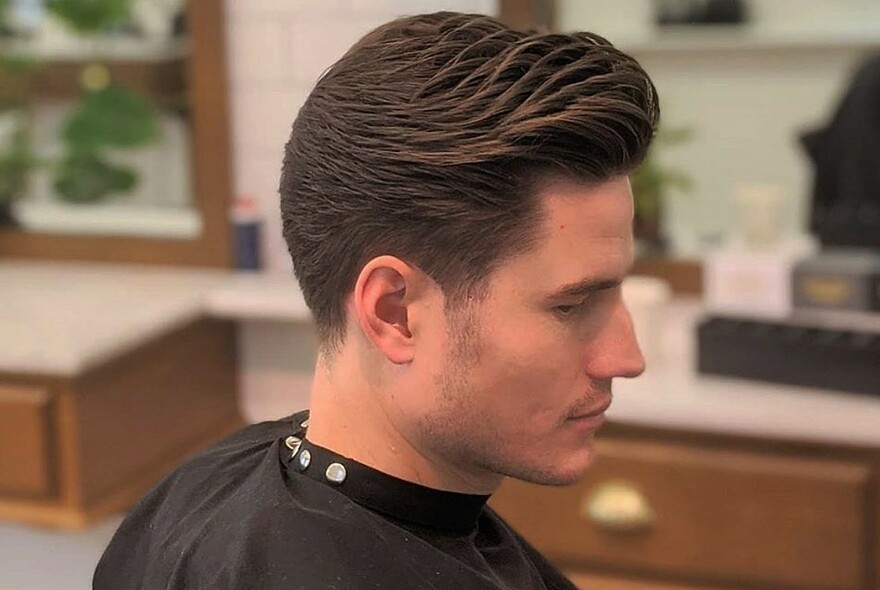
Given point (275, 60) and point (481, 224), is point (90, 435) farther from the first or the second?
point (481, 224)

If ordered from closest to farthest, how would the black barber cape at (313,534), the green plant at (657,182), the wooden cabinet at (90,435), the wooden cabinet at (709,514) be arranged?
1. the black barber cape at (313,534)
2. the wooden cabinet at (709,514)
3. the wooden cabinet at (90,435)
4. the green plant at (657,182)

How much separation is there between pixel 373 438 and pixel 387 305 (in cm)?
10

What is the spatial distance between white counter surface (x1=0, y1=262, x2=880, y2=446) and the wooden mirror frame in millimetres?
39

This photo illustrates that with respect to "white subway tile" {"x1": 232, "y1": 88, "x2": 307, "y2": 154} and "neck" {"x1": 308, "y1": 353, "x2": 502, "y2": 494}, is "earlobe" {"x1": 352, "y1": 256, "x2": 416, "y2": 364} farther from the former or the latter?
"white subway tile" {"x1": 232, "y1": 88, "x2": 307, "y2": 154}

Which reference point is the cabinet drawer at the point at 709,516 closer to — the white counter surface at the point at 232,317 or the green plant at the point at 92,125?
the white counter surface at the point at 232,317

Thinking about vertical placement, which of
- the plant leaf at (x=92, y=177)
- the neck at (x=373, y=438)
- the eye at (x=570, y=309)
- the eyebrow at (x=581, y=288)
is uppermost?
the eyebrow at (x=581, y=288)

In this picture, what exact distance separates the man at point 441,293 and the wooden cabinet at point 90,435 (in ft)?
3.47

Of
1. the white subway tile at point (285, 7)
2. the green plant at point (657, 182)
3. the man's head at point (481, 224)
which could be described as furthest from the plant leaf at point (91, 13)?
the man's head at point (481, 224)

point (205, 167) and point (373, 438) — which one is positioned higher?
point (373, 438)

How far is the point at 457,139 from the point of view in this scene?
0.86m

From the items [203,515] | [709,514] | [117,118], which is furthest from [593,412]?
[117,118]

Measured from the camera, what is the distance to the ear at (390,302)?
90cm

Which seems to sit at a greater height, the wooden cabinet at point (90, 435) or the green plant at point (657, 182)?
the green plant at point (657, 182)

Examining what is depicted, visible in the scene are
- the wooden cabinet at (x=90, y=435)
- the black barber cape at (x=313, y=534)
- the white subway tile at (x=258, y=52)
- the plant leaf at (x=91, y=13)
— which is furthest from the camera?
the plant leaf at (x=91, y=13)
